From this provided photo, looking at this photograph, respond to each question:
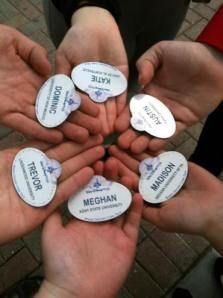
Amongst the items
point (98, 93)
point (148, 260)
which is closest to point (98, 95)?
point (98, 93)

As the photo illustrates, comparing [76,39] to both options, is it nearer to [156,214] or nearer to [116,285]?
[156,214]

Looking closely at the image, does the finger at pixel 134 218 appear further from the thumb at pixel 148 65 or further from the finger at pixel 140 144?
Result: the thumb at pixel 148 65

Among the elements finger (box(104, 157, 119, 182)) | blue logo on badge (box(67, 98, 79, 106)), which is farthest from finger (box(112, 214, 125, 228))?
blue logo on badge (box(67, 98, 79, 106))

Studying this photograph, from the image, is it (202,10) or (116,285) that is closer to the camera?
(116,285)

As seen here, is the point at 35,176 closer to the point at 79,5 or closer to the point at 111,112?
the point at 111,112

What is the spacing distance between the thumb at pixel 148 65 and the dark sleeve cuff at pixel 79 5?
0.72ft

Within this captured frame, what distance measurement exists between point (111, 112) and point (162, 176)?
24 centimetres

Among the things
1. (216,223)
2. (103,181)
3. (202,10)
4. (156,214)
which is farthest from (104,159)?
(202,10)

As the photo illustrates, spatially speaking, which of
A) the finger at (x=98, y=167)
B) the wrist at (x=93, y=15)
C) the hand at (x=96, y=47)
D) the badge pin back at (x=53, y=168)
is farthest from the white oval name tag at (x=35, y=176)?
the wrist at (x=93, y=15)

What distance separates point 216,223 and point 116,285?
1.02ft

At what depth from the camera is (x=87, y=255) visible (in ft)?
3.20

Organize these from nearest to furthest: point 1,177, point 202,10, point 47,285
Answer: point 47,285 → point 1,177 → point 202,10

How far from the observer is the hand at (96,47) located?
122 centimetres

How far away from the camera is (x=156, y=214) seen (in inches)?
43.1
